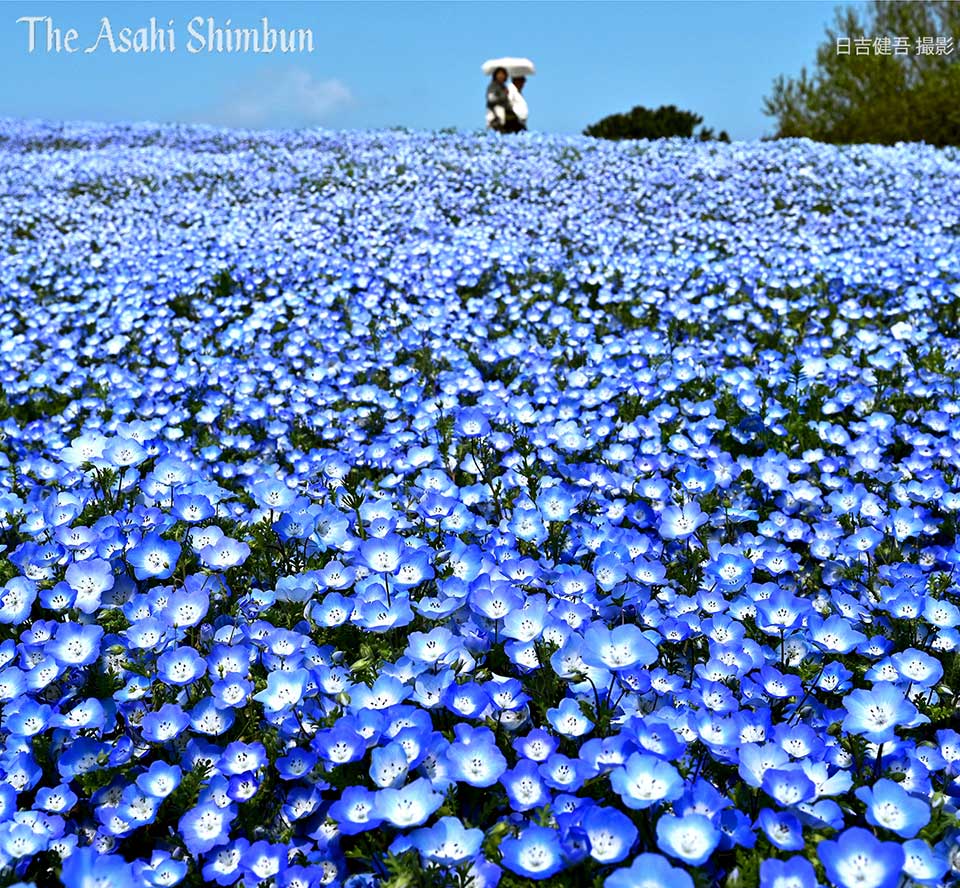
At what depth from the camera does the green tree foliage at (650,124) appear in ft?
72.4

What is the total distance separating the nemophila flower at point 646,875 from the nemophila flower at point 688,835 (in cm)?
6

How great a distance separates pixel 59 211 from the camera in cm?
1094

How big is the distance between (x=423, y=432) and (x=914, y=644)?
2.38 m

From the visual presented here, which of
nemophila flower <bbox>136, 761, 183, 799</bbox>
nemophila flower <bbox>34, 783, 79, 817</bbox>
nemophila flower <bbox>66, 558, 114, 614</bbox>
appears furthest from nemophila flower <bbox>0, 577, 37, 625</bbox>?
nemophila flower <bbox>136, 761, 183, 799</bbox>

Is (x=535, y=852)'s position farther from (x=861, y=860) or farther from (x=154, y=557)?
(x=154, y=557)

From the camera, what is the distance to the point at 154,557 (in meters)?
2.53

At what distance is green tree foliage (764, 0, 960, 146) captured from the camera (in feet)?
83.9

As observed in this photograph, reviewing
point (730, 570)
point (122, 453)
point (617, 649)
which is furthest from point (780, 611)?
point (122, 453)

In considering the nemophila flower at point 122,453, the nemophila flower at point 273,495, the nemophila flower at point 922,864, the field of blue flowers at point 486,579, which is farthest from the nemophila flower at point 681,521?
the nemophila flower at point 122,453

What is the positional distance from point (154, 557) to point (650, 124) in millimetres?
22258

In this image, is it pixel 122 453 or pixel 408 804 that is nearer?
pixel 408 804

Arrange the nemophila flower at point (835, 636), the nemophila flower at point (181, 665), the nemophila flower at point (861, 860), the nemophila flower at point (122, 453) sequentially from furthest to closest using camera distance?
the nemophila flower at point (122, 453), the nemophila flower at point (835, 636), the nemophila flower at point (181, 665), the nemophila flower at point (861, 860)

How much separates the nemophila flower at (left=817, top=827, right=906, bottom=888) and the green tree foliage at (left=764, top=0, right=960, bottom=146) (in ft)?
89.8

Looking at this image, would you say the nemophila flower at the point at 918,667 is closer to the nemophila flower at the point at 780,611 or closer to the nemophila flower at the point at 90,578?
the nemophila flower at the point at 780,611
